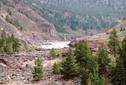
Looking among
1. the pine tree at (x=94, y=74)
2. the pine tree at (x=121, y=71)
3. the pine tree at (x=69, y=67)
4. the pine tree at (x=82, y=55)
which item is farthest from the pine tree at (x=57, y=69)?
the pine tree at (x=121, y=71)

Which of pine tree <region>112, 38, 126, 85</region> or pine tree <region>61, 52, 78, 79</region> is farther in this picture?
pine tree <region>61, 52, 78, 79</region>

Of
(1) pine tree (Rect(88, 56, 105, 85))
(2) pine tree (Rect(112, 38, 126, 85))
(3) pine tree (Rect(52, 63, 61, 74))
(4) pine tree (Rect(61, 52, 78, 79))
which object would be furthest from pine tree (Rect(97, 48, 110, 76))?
(3) pine tree (Rect(52, 63, 61, 74))

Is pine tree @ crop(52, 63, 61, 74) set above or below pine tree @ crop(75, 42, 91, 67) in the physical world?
below

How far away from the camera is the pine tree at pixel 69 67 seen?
73375mm

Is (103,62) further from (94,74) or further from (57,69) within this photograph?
(57,69)

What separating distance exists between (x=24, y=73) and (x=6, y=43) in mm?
65628

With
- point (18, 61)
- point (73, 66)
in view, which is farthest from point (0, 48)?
point (73, 66)

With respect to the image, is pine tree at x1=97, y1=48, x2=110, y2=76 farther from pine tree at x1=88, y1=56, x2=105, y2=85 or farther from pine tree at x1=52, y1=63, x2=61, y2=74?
pine tree at x1=52, y1=63, x2=61, y2=74

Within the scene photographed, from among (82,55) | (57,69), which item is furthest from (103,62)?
(57,69)

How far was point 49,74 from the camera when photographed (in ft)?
284

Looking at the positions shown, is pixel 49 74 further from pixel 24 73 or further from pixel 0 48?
pixel 0 48

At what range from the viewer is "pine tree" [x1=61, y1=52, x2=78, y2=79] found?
73.4m

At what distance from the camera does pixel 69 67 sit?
243 ft

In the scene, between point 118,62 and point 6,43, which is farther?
point 6,43
